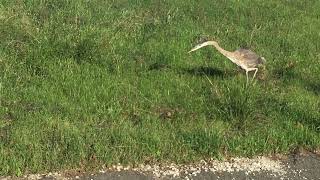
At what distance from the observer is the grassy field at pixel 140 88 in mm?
6445

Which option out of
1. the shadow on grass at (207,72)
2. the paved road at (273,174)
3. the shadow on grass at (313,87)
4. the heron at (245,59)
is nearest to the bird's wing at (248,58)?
the heron at (245,59)

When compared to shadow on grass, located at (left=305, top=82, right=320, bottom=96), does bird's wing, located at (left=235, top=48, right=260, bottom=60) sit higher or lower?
higher

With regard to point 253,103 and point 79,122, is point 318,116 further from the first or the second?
point 79,122

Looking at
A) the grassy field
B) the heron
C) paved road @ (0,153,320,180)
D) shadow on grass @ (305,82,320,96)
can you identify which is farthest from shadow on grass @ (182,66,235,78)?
paved road @ (0,153,320,180)

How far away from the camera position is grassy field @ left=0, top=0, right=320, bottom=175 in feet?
21.1

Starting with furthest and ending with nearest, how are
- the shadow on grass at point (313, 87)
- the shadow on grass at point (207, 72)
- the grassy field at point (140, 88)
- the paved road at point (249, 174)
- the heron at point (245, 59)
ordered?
the shadow on grass at point (207, 72) → the shadow on grass at point (313, 87) → the heron at point (245, 59) → the grassy field at point (140, 88) → the paved road at point (249, 174)

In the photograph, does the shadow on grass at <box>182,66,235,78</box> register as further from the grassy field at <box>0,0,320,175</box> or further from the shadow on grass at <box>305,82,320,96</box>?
the shadow on grass at <box>305,82,320,96</box>

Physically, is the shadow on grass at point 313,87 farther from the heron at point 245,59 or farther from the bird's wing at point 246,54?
the bird's wing at point 246,54

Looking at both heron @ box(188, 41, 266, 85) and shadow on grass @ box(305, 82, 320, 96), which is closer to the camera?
heron @ box(188, 41, 266, 85)

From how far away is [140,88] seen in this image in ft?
25.7

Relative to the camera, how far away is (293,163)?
6.59 metres

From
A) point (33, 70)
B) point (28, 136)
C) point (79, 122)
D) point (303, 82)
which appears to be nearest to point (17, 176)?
point (28, 136)

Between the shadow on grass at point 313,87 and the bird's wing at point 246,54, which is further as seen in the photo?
the shadow on grass at point 313,87

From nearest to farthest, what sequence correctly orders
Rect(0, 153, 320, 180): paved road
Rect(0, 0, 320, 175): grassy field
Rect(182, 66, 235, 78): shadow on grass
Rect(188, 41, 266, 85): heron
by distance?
Rect(0, 153, 320, 180): paved road, Rect(0, 0, 320, 175): grassy field, Rect(188, 41, 266, 85): heron, Rect(182, 66, 235, 78): shadow on grass
